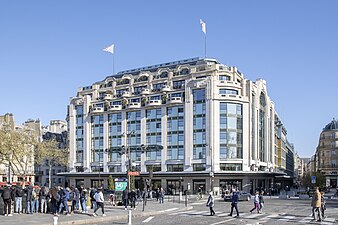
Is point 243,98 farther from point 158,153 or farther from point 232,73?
point 158,153

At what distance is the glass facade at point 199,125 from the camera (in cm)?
8419

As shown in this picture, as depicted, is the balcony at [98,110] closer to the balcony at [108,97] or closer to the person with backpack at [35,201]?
the balcony at [108,97]

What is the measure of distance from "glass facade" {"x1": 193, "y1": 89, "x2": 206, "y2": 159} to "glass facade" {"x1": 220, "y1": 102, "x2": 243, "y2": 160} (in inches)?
127

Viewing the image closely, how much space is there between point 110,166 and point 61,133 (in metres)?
42.1

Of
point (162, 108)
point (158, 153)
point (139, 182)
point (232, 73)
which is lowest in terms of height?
point (139, 182)

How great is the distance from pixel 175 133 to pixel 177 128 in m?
1.01

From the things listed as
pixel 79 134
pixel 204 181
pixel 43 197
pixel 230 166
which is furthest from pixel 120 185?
pixel 79 134

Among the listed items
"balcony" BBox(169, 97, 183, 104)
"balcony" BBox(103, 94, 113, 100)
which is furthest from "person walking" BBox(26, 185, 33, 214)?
"balcony" BBox(103, 94, 113, 100)

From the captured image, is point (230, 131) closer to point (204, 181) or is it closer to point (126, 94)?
point (204, 181)

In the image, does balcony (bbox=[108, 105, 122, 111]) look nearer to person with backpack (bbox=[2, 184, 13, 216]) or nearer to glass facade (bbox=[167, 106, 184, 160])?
glass facade (bbox=[167, 106, 184, 160])

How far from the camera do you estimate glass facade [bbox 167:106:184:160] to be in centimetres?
8700

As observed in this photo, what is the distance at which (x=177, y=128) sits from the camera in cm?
8762

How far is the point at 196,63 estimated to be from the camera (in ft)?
303

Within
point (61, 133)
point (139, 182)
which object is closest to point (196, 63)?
point (139, 182)
